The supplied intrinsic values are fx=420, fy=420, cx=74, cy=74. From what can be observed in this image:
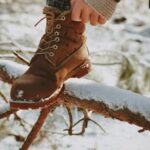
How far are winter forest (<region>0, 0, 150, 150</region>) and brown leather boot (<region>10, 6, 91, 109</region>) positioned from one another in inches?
2.0

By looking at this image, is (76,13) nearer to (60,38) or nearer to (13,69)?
(60,38)

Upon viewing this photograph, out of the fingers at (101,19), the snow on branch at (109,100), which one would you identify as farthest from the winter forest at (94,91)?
the fingers at (101,19)

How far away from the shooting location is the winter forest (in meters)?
1.03

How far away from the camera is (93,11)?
3.27 ft

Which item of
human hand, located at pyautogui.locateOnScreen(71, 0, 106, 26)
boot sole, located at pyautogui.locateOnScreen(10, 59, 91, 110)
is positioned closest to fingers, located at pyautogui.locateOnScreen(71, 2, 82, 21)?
human hand, located at pyautogui.locateOnScreen(71, 0, 106, 26)

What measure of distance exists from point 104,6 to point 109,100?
22cm

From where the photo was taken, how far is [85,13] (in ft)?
3.29

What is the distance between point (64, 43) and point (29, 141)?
11.9 inches

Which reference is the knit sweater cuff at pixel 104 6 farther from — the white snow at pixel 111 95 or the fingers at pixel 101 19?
the white snow at pixel 111 95

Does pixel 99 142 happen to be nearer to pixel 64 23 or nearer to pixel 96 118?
pixel 96 118

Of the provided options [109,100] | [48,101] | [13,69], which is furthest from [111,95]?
[13,69]

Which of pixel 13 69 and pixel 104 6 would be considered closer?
pixel 104 6

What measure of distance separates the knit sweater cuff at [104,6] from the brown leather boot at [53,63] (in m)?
0.12

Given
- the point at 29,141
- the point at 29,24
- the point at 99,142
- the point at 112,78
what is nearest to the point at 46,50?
the point at 29,141
